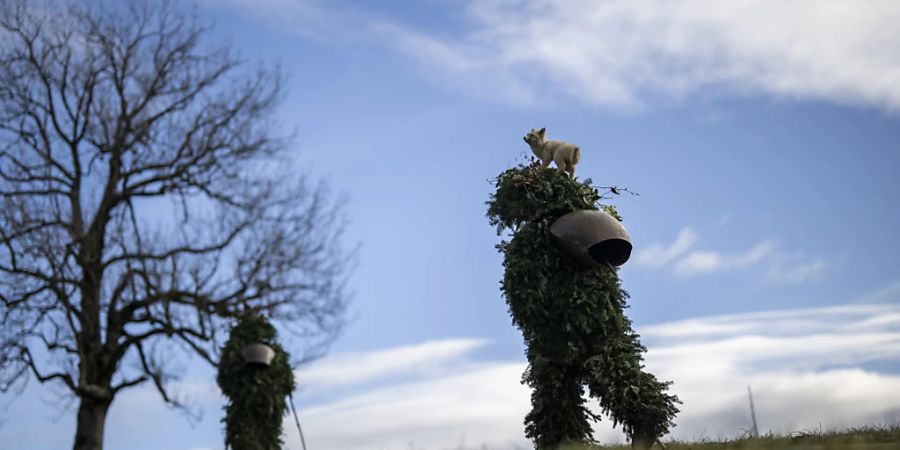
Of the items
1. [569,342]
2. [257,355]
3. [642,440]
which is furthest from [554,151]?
[257,355]

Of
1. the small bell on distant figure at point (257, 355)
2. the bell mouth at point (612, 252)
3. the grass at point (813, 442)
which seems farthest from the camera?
the small bell on distant figure at point (257, 355)

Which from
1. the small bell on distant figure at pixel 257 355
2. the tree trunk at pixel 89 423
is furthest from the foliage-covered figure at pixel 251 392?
the tree trunk at pixel 89 423

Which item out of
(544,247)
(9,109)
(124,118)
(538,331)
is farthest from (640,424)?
(9,109)

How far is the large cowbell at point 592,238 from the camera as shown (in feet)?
32.4

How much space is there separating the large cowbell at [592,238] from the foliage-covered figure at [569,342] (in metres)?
0.19

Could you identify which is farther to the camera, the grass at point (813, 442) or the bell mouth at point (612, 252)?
the bell mouth at point (612, 252)

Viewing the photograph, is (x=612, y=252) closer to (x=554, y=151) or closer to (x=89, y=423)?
(x=554, y=151)

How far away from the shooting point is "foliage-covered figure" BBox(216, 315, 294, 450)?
599 inches

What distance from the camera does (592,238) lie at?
32.3ft

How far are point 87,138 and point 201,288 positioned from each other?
4.30 m

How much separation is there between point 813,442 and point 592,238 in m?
3.72

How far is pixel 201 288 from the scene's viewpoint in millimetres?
15141

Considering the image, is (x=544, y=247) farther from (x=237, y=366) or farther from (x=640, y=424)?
(x=237, y=366)

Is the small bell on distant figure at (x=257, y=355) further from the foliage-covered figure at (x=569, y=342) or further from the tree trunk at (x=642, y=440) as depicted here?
the tree trunk at (x=642, y=440)
